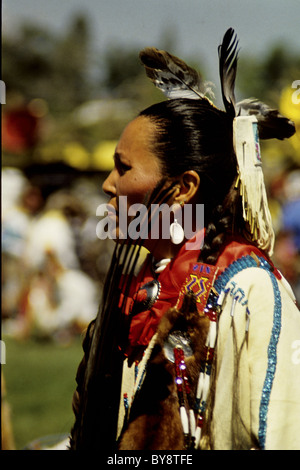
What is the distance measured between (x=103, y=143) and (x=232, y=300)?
12159mm

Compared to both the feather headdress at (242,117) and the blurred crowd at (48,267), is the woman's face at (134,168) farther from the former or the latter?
the blurred crowd at (48,267)

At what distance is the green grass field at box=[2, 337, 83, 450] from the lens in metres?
4.46

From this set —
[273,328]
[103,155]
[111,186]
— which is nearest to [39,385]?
[111,186]

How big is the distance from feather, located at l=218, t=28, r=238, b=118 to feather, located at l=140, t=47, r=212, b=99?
7 cm

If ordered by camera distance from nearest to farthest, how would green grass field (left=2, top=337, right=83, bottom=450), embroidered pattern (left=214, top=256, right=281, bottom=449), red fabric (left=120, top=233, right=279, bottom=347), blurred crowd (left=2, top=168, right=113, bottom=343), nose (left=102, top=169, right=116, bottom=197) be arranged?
embroidered pattern (left=214, top=256, right=281, bottom=449)
red fabric (left=120, top=233, right=279, bottom=347)
nose (left=102, top=169, right=116, bottom=197)
green grass field (left=2, top=337, right=83, bottom=450)
blurred crowd (left=2, top=168, right=113, bottom=343)

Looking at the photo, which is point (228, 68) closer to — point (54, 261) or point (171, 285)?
point (171, 285)

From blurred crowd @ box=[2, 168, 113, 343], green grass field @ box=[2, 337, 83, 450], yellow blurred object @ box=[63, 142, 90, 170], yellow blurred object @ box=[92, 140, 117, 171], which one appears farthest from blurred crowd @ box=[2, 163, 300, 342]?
yellow blurred object @ box=[63, 142, 90, 170]

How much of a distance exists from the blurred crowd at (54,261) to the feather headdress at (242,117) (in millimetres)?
5138

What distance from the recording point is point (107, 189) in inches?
69.1

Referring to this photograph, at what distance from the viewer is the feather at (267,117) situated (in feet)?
5.88

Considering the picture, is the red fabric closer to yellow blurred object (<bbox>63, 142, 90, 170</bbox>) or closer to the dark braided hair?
the dark braided hair

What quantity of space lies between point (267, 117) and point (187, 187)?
12.6 inches

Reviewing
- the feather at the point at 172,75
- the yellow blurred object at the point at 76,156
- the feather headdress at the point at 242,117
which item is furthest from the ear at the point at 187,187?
the yellow blurred object at the point at 76,156
